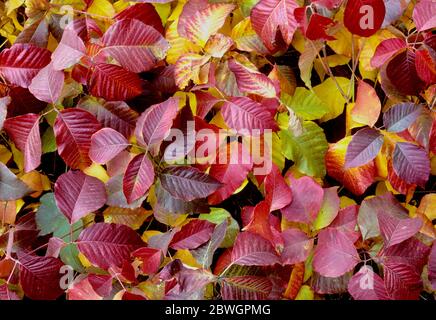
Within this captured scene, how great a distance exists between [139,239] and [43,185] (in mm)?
217

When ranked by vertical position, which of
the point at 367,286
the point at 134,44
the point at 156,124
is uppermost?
the point at 134,44

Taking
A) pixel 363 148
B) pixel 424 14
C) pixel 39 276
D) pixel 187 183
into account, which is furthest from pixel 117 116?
pixel 424 14

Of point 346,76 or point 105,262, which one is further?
point 346,76

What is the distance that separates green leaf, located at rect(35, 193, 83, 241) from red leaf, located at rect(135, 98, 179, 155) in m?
0.19

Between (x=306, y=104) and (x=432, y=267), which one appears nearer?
(x=432, y=267)

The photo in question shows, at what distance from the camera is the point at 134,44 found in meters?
0.85

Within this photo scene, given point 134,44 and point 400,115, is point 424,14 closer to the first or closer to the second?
point 400,115

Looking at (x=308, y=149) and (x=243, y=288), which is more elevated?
(x=308, y=149)

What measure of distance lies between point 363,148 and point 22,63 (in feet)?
1.85

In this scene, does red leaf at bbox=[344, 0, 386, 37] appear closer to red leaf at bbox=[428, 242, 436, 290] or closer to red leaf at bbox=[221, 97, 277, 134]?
red leaf at bbox=[221, 97, 277, 134]
